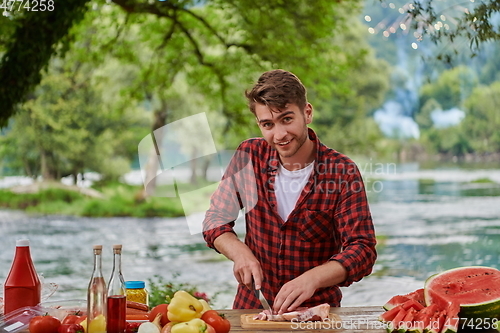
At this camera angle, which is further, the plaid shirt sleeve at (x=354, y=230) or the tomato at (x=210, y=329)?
the plaid shirt sleeve at (x=354, y=230)

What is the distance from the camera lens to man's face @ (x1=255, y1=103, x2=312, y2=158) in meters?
2.11

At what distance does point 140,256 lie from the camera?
13.0 metres

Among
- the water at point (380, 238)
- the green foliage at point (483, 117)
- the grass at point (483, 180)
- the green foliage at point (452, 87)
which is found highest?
the green foliage at point (452, 87)

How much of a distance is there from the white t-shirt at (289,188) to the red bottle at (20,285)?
3.11 feet

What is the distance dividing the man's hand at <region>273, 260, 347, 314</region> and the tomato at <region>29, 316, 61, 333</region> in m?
0.69

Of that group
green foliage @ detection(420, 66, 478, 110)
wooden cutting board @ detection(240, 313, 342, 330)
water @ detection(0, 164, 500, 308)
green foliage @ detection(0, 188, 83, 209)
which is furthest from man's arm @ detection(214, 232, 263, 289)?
green foliage @ detection(0, 188, 83, 209)

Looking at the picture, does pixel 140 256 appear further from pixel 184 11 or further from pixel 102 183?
pixel 184 11

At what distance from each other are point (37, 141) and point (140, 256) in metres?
3.59

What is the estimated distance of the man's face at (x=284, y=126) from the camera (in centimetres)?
211

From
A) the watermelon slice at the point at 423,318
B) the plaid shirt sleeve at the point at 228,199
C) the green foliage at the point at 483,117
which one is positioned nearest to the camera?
the watermelon slice at the point at 423,318

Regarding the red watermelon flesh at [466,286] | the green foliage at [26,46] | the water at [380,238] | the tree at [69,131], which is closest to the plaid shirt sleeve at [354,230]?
the red watermelon flesh at [466,286]

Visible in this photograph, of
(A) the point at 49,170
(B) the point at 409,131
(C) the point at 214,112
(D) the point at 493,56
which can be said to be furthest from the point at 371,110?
(A) the point at 49,170

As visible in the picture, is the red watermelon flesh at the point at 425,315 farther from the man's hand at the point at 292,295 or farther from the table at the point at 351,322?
the man's hand at the point at 292,295

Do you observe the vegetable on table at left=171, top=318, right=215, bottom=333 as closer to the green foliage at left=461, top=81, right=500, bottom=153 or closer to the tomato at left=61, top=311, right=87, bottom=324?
the tomato at left=61, top=311, right=87, bottom=324
